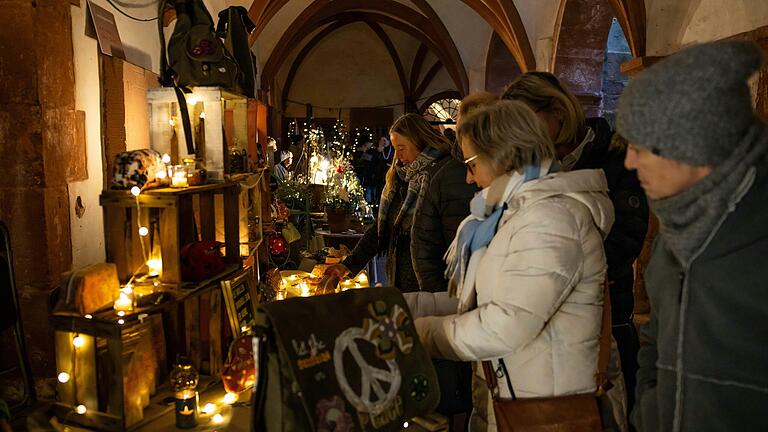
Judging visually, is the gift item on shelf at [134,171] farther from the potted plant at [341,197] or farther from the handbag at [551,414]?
the potted plant at [341,197]

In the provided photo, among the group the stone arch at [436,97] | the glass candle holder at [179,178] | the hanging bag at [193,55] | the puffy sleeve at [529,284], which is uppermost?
the stone arch at [436,97]

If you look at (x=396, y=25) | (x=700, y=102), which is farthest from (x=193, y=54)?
(x=396, y=25)

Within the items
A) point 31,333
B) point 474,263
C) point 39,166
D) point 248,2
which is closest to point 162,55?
point 39,166

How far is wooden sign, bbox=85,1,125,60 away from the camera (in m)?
2.65

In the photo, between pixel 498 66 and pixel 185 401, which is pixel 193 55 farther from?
pixel 498 66

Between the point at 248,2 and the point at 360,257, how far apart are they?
4874 millimetres

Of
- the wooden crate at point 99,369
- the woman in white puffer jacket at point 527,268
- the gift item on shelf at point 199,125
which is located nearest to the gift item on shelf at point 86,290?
the wooden crate at point 99,369

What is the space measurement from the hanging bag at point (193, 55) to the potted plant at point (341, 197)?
11.0 feet

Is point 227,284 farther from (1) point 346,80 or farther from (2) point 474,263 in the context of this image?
(1) point 346,80

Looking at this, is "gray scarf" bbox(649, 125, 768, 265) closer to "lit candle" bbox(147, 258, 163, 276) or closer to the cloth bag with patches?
the cloth bag with patches

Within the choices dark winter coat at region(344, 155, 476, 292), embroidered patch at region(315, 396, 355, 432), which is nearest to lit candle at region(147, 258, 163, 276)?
dark winter coat at region(344, 155, 476, 292)

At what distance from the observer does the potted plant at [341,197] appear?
619 cm

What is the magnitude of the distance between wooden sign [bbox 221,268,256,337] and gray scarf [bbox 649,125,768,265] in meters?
1.82

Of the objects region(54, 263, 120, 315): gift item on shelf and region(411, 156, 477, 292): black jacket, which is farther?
region(411, 156, 477, 292): black jacket
